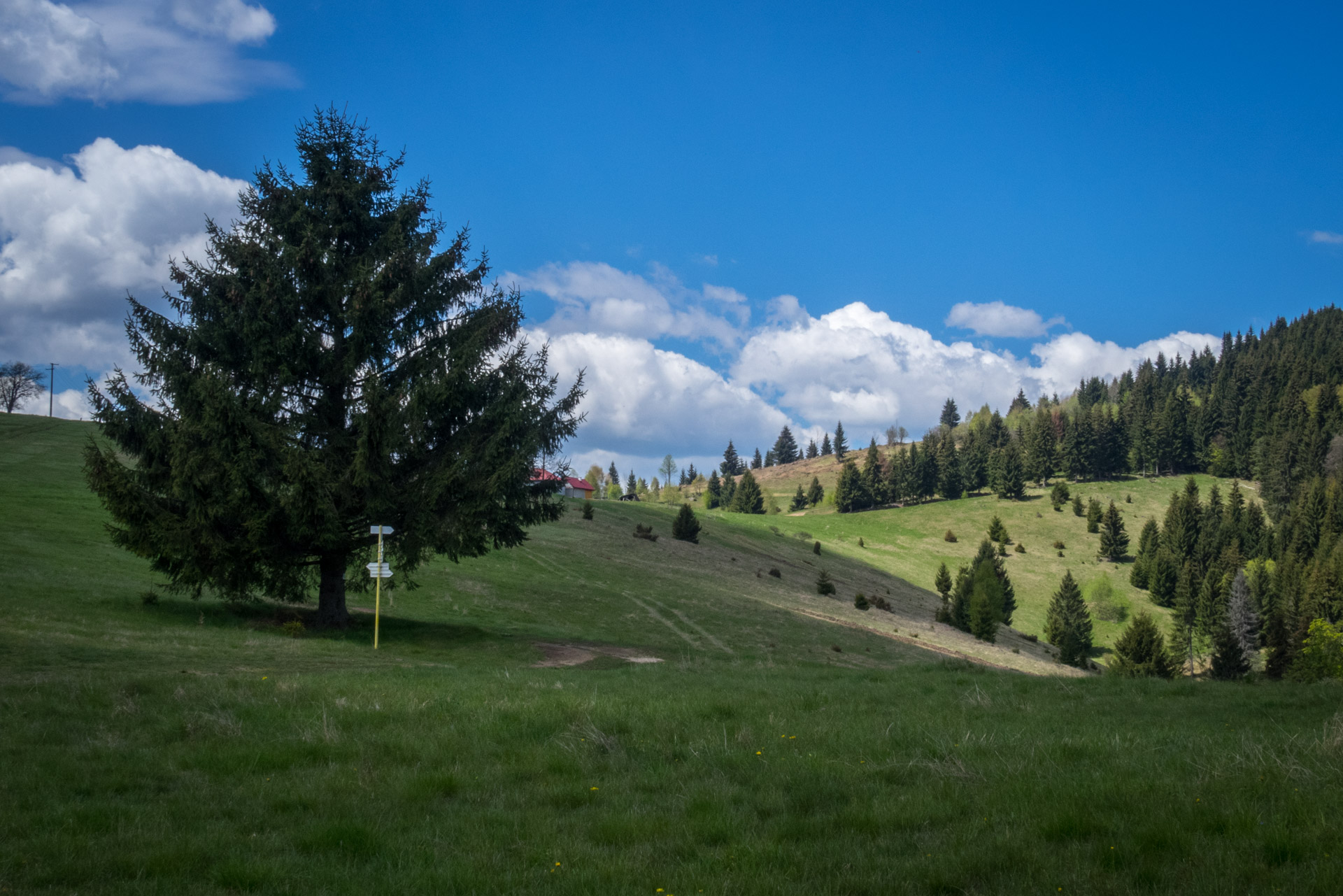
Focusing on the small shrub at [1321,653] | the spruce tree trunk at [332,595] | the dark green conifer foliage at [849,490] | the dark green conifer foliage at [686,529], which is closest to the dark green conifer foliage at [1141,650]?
the small shrub at [1321,653]

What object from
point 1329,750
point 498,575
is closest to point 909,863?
point 1329,750

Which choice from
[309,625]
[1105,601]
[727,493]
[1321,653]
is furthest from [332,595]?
[727,493]

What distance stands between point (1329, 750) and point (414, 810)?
816 cm

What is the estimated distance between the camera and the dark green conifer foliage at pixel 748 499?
143000 mm

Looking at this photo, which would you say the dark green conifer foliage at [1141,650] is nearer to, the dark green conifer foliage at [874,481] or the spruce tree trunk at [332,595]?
the spruce tree trunk at [332,595]

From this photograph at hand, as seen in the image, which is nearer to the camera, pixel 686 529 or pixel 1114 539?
pixel 686 529

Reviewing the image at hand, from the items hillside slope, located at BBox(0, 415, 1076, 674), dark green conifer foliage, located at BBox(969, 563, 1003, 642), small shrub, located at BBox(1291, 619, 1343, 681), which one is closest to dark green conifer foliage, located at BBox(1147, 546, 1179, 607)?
hillside slope, located at BBox(0, 415, 1076, 674)

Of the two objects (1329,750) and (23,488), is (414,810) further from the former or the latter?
(23,488)

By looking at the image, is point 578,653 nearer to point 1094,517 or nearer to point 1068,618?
point 1068,618

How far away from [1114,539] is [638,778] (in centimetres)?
12428

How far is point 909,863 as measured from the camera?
200 inches

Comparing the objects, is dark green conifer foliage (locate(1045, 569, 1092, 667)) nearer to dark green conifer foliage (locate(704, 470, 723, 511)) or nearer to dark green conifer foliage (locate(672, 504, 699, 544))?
dark green conifer foliage (locate(672, 504, 699, 544))

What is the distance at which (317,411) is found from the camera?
78.2ft

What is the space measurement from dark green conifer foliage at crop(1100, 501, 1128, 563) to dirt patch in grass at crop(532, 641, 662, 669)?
108 m
